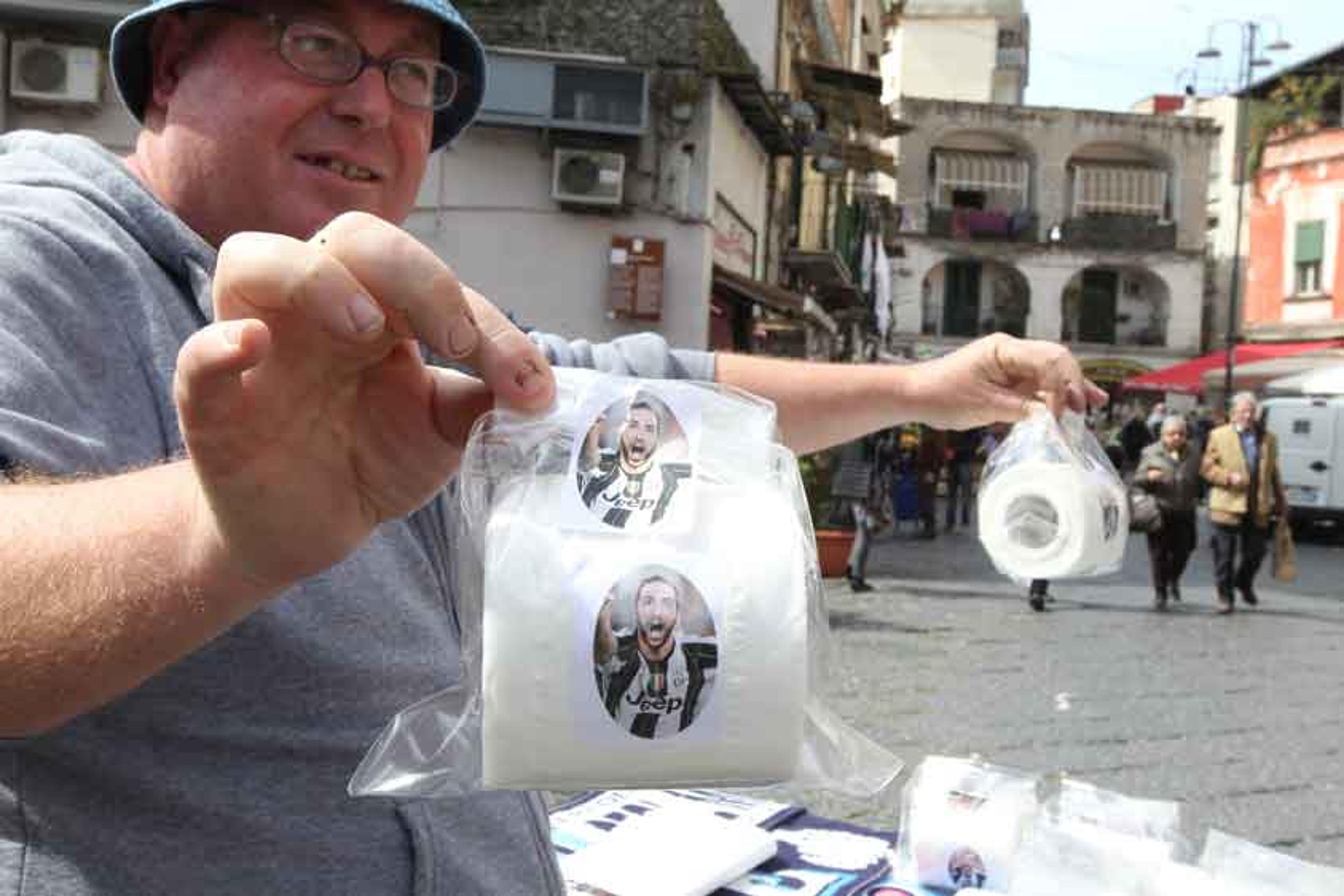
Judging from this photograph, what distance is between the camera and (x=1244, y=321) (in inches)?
1318

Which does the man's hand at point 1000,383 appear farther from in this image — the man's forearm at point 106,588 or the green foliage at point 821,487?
the green foliage at point 821,487

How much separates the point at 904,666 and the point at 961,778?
4.02 metres

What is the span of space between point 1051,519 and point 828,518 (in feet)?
26.6

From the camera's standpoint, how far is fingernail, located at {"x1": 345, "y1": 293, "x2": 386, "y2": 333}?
81 centimetres

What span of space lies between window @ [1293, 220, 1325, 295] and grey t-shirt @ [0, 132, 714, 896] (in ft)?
109

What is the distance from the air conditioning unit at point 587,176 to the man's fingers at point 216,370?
10544mm

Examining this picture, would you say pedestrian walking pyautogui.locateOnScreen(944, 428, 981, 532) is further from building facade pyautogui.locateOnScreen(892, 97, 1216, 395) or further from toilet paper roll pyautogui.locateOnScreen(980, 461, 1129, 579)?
building facade pyautogui.locateOnScreen(892, 97, 1216, 395)

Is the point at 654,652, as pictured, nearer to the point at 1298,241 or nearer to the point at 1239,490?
the point at 1239,490

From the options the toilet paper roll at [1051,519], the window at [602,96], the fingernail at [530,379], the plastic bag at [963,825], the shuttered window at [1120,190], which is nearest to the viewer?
the fingernail at [530,379]

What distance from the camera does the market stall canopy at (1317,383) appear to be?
16.0 meters

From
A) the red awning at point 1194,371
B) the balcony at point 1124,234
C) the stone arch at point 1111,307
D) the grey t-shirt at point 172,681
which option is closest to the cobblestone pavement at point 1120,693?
the grey t-shirt at point 172,681

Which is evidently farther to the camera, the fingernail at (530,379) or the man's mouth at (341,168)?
the man's mouth at (341,168)

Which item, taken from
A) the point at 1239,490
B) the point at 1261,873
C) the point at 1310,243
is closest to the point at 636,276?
the point at 1239,490

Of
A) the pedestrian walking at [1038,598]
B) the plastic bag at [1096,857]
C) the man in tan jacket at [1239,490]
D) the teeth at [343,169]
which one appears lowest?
the pedestrian walking at [1038,598]
